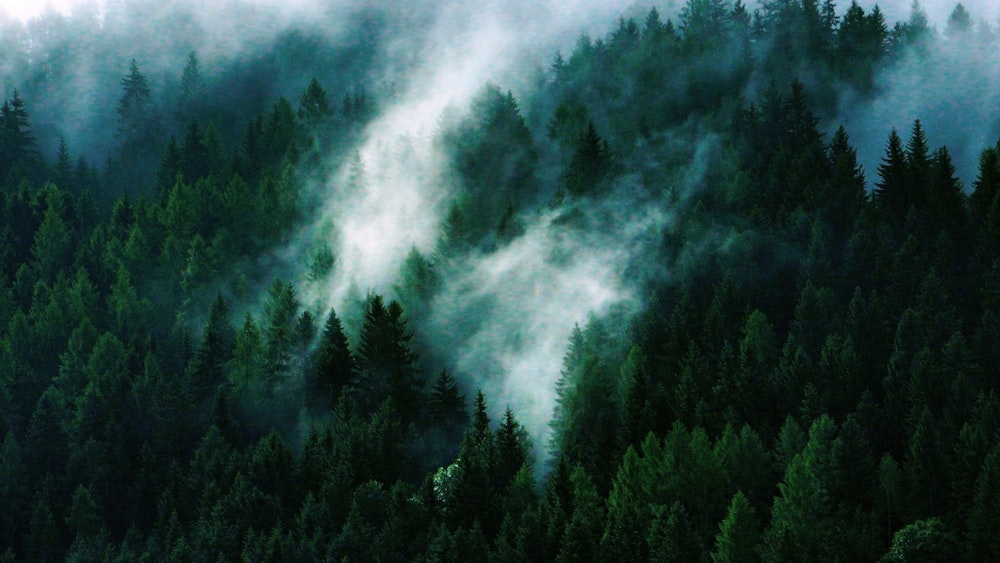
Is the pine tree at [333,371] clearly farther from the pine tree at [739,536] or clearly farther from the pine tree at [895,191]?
the pine tree at [895,191]

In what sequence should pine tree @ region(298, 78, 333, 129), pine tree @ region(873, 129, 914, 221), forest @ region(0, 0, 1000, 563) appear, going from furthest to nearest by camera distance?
pine tree @ region(298, 78, 333, 129)
pine tree @ region(873, 129, 914, 221)
forest @ region(0, 0, 1000, 563)

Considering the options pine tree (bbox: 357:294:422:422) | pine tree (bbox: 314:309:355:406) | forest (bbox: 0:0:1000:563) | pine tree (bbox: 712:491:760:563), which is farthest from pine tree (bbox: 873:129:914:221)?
pine tree (bbox: 314:309:355:406)

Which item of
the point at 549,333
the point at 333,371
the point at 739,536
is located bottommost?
the point at 739,536

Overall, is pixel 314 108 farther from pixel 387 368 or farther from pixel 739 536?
pixel 739 536

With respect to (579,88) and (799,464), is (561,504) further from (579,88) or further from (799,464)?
(579,88)

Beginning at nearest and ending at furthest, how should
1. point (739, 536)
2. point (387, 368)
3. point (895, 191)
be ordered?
point (739, 536)
point (387, 368)
point (895, 191)

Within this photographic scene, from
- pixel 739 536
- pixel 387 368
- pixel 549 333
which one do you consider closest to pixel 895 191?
pixel 549 333

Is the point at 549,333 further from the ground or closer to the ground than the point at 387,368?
further from the ground

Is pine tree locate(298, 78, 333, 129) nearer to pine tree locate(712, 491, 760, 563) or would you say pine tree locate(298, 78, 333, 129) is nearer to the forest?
the forest

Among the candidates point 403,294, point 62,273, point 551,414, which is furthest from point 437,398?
point 62,273
